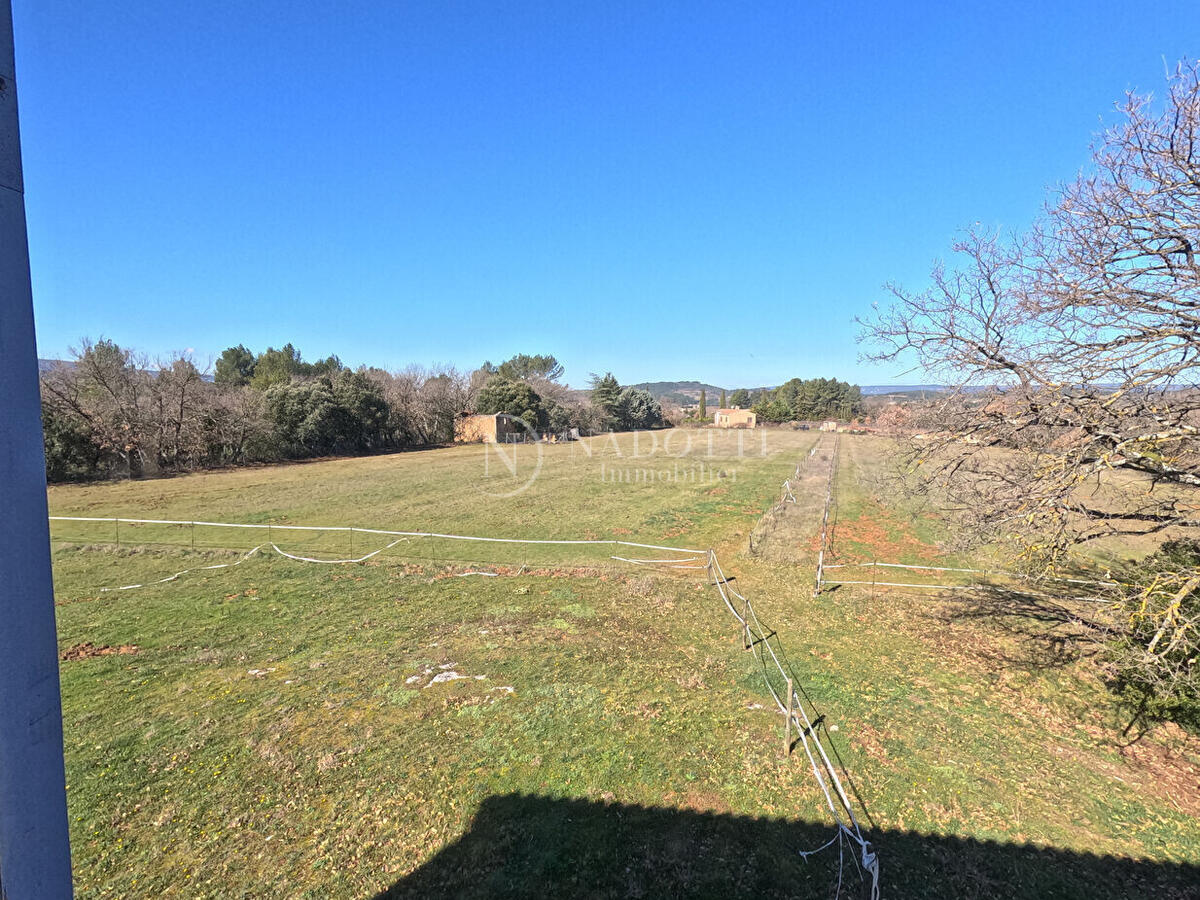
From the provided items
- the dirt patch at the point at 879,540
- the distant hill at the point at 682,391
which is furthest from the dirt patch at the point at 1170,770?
the distant hill at the point at 682,391

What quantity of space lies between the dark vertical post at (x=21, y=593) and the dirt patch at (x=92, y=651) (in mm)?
9396

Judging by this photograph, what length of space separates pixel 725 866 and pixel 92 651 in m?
10.2

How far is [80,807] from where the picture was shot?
16.0 ft

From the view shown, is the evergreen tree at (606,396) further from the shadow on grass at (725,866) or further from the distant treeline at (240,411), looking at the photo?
the shadow on grass at (725,866)

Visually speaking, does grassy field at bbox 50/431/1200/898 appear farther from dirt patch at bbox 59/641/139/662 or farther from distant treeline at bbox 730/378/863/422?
distant treeline at bbox 730/378/863/422

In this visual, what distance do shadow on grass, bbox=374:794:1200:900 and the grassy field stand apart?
0.07 ft

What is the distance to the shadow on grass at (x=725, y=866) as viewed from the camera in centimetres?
412

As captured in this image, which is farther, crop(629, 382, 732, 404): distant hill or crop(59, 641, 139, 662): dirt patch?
crop(629, 382, 732, 404): distant hill

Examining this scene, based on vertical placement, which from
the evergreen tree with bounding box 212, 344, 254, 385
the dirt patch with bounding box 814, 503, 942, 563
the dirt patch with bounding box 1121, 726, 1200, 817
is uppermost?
the evergreen tree with bounding box 212, 344, 254, 385

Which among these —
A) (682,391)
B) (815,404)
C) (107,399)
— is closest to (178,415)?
(107,399)

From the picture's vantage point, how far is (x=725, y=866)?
437cm

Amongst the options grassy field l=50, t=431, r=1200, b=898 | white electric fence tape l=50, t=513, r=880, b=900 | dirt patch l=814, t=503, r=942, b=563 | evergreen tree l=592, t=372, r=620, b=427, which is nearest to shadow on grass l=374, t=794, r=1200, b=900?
grassy field l=50, t=431, r=1200, b=898

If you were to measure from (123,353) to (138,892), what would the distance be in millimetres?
36327

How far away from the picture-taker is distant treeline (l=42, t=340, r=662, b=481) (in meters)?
26.1
